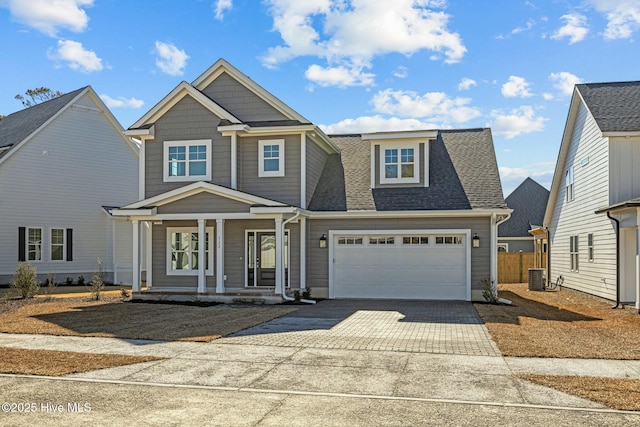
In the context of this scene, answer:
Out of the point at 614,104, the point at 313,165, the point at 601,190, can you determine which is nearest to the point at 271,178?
the point at 313,165

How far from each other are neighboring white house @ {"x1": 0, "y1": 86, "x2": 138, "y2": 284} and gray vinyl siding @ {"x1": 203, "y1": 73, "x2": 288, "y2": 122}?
29.8ft

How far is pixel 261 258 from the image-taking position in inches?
747

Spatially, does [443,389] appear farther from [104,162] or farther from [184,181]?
[104,162]

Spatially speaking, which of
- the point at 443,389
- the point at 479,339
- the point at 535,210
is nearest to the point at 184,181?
the point at 479,339

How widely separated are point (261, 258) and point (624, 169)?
36.8ft

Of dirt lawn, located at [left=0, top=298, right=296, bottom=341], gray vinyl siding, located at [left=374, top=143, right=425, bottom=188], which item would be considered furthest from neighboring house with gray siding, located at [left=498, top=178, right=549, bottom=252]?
dirt lawn, located at [left=0, top=298, right=296, bottom=341]

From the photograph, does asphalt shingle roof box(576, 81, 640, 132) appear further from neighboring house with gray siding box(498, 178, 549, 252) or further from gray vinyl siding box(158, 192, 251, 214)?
neighboring house with gray siding box(498, 178, 549, 252)

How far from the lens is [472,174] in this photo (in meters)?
19.6

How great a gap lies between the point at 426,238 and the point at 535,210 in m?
21.6

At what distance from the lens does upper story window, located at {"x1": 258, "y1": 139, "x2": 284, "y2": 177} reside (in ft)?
62.0

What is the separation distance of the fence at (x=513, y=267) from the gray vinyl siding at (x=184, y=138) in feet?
52.8

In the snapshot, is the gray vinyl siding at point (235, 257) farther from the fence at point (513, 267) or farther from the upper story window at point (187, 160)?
the fence at point (513, 267)

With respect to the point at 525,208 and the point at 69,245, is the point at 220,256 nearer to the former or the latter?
the point at 69,245

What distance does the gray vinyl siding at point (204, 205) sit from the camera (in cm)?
1750
